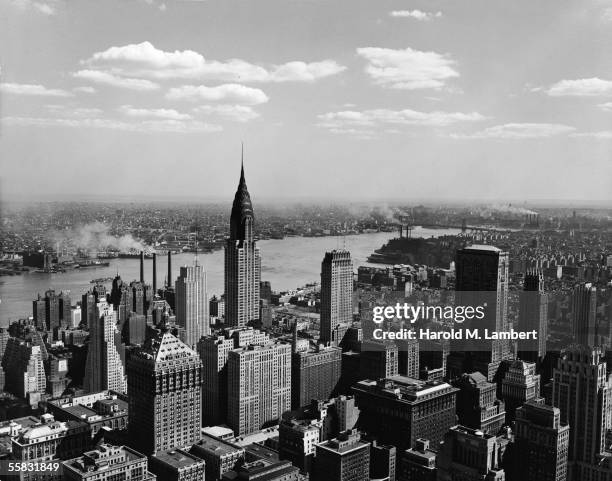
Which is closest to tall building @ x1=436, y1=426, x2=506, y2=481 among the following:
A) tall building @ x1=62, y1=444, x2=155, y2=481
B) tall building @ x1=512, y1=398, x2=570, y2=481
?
tall building @ x1=512, y1=398, x2=570, y2=481

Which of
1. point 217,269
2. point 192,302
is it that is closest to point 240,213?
point 217,269

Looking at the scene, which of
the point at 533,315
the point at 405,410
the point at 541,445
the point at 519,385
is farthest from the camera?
the point at 533,315

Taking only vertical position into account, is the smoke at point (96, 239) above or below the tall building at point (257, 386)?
above

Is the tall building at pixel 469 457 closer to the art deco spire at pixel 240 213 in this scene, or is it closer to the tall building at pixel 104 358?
the tall building at pixel 104 358

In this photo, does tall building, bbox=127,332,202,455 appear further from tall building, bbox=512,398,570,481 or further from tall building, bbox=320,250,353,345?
tall building, bbox=320,250,353,345

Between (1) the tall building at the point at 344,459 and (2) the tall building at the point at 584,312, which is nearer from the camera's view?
(1) the tall building at the point at 344,459

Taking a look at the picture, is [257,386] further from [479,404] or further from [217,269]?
[217,269]

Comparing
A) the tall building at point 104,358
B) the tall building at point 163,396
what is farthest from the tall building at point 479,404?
the tall building at point 104,358
